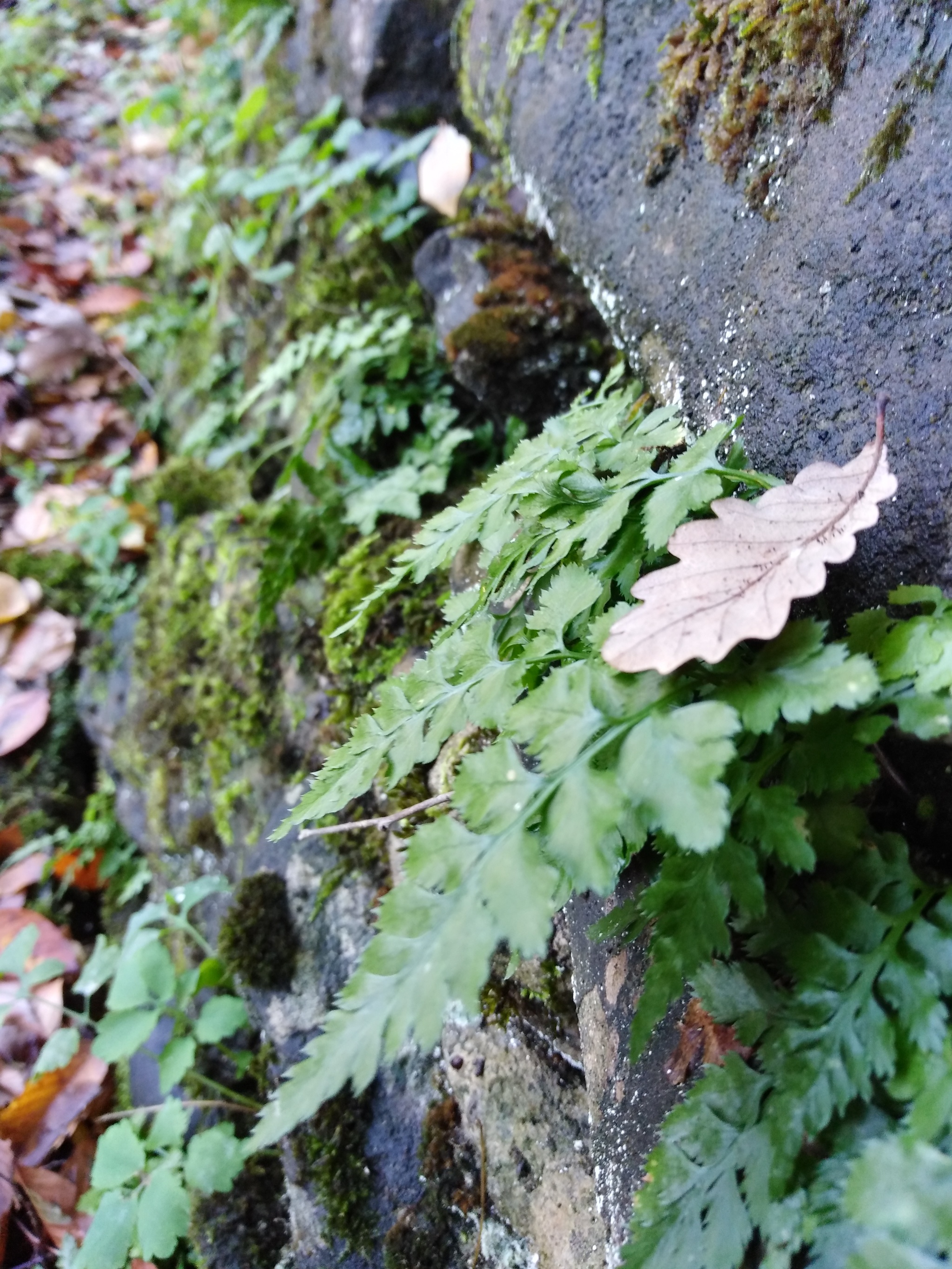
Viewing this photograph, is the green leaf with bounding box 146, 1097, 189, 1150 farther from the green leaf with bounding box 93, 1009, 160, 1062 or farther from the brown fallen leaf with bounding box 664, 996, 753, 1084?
the brown fallen leaf with bounding box 664, 996, 753, 1084

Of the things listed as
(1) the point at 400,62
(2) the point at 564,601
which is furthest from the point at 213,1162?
(1) the point at 400,62

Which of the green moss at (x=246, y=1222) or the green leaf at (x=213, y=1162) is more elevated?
the green leaf at (x=213, y=1162)

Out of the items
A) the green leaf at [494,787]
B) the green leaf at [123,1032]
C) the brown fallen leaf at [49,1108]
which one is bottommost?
the brown fallen leaf at [49,1108]

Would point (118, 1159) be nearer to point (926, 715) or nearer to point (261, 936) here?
point (261, 936)

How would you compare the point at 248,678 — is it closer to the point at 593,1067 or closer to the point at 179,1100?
the point at 179,1100

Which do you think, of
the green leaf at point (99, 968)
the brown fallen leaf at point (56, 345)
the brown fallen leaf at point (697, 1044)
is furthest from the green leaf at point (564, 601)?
the brown fallen leaf at point (56, 345)

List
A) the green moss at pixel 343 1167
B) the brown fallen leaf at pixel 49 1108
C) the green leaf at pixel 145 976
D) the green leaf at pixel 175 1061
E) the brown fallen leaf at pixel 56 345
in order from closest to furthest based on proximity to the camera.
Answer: the green moss at pixel 343 1167 < the green leaf at pixel 175 1061 < the green leaf at pixel 145 976 < the brown fallen leaf at pixel 49 1108 < the brown fallen leaf at pixel 56 345

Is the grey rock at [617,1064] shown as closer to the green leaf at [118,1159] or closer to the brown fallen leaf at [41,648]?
the green leaf at [118,1159]
